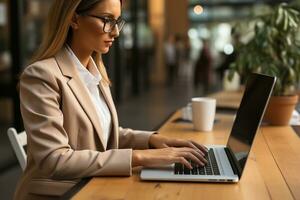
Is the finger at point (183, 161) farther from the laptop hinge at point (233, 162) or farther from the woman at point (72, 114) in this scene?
the laptop hinge at point (233, 162)

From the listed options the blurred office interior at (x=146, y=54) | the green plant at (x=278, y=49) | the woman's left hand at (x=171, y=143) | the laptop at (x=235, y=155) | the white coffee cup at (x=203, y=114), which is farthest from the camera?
the blurred office interior at (x=146, y=54)

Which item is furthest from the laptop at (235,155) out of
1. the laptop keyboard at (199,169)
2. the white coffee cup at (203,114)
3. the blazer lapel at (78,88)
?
the white coffee cup at (203,114)

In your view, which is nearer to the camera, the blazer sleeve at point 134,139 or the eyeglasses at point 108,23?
the eyeglasses at point 108,23

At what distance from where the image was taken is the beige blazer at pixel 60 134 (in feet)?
4.66

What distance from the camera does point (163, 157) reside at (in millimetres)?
1451

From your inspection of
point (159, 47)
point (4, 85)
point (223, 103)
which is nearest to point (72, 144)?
point (223, 103)

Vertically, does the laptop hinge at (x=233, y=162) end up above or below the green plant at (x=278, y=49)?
below

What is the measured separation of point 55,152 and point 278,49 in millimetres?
1521

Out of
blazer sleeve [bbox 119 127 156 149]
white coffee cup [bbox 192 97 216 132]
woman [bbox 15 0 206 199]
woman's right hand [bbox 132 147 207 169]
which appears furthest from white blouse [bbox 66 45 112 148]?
white coffee cup [bbox 192 97 216 132]

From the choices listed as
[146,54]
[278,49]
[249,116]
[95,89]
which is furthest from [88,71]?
[146,54]

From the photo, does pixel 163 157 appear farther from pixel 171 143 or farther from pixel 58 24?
pixel 58 24

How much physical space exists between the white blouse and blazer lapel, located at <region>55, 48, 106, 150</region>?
4 cm

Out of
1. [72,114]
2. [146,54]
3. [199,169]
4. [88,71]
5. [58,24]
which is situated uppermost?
[58,24]

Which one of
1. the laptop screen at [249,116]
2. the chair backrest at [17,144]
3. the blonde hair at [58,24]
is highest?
the blonde hair at [58,24]
